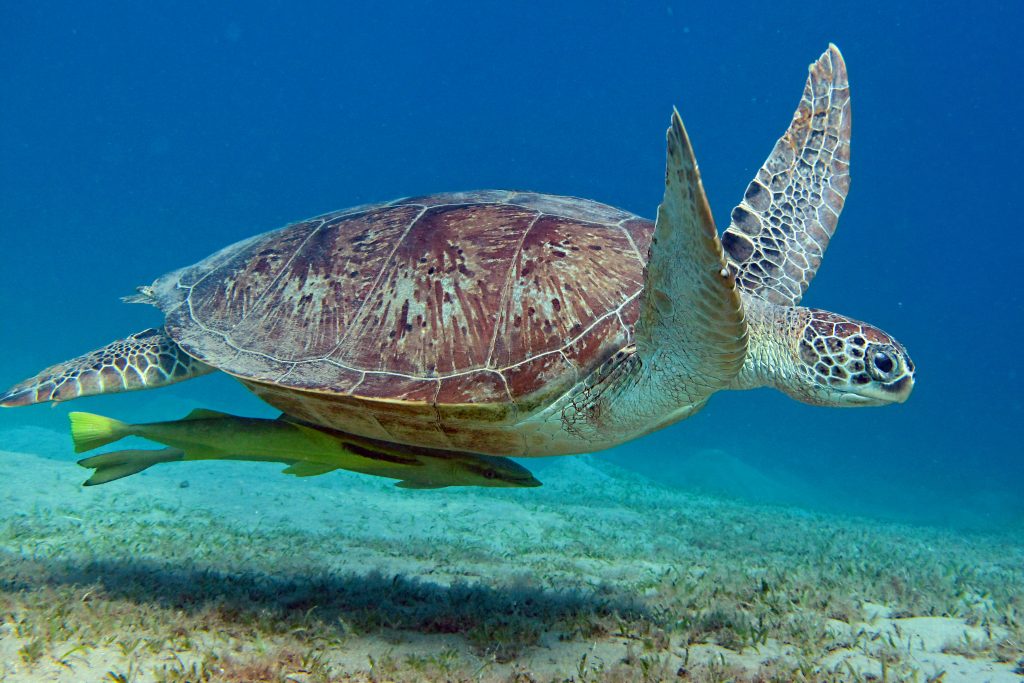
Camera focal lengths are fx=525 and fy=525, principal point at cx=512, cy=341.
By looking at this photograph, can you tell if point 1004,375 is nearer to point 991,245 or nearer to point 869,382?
point 991,245

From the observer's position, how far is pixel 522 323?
2.94m

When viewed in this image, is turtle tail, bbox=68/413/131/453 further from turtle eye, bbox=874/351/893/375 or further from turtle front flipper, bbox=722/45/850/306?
turtle eye, bbox=874/351/893/375

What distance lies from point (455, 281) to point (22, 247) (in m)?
60.6

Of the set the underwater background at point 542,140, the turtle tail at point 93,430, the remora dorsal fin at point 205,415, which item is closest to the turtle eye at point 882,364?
the remora dorsal fin at point 205,415

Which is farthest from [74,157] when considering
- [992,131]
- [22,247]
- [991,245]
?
[991,245]

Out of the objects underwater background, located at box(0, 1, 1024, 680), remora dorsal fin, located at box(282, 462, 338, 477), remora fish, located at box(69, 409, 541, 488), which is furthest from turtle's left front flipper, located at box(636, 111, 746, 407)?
underwater background, located at box(0, 1, 1024, 680)

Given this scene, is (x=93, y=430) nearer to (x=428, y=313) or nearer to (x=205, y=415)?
(x=205, y=415)

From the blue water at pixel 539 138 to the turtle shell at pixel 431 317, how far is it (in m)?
39.0

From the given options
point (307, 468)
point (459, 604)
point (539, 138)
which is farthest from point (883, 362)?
point (539, 138)

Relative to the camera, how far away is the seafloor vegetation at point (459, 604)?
2.25 m

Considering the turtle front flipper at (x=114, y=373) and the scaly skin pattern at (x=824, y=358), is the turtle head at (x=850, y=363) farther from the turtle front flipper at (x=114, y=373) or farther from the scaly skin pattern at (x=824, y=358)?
the turtle front flipper at (x=114, y=373)

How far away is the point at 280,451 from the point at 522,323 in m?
1.68

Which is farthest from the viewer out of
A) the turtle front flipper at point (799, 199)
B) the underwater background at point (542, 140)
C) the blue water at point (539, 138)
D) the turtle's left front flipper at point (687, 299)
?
the blue water at point (539, 138)

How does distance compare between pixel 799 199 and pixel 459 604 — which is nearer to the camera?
pixel 459 604
